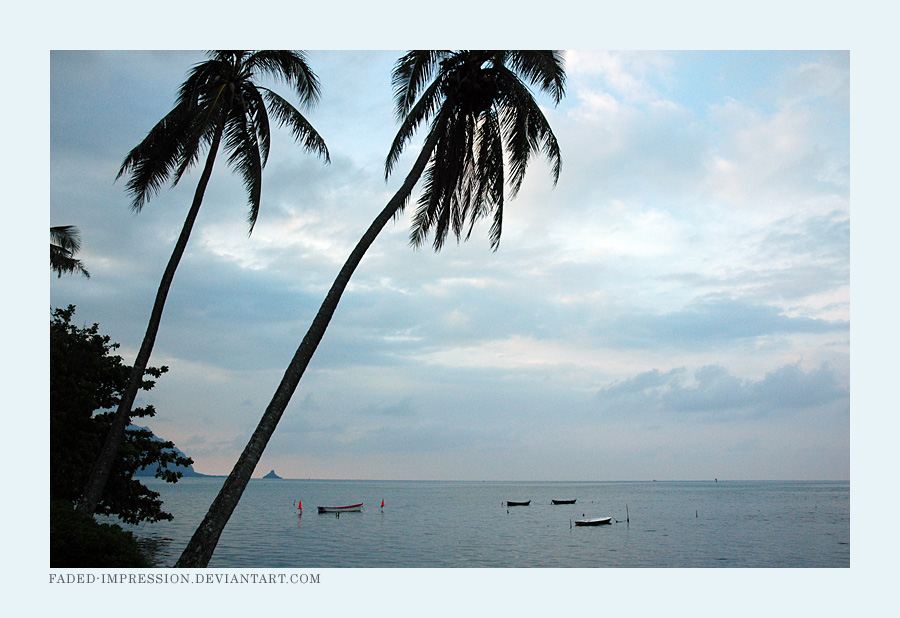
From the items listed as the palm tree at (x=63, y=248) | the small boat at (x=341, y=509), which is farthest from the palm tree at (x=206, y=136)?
the small boat at (x=341, y=509)

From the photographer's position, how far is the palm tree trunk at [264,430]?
10.9 m

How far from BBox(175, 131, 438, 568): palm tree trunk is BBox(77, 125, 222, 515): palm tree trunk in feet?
12.3

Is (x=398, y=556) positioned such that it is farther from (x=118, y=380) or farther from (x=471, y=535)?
(x=118, y=380)

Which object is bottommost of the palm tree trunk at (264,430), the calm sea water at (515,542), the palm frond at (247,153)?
the calm sea water at (515,542)

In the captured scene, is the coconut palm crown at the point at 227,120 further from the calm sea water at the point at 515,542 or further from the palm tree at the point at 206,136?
the calm sea water at the point at 515,542

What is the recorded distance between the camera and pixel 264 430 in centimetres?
1175

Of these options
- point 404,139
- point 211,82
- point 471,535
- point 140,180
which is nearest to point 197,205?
point 140,180

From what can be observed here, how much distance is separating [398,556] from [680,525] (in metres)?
36.7

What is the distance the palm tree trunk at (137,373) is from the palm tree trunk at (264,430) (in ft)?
12.3

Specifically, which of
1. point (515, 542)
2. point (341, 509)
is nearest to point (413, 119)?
point (515, 542)

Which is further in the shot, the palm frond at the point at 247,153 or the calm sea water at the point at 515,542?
the calm sea water at the point at 515,542

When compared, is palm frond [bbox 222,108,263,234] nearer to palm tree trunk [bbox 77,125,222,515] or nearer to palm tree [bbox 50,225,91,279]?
palm tree trunk [bbox 77,125,222,515]

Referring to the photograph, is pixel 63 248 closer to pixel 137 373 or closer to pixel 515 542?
pixel 137 373

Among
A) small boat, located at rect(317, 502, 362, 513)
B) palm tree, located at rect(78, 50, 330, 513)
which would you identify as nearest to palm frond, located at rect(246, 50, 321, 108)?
palm tree, located at rect(78, 50, 330, 513)
